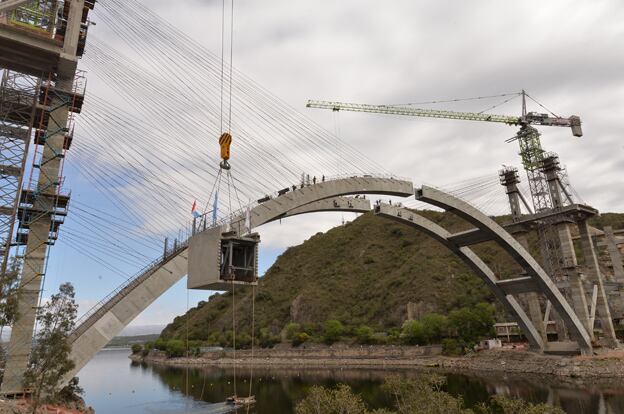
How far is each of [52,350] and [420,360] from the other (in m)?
49.3

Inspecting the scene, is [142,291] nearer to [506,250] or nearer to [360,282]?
[506,250]

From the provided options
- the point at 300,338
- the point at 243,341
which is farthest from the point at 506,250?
the point at 243,341

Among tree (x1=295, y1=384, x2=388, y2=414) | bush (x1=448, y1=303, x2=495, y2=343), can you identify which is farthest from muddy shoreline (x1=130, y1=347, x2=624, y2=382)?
tree (x1=295, y1=384, x2=388, y2=414)

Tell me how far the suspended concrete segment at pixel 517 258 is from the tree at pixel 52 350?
2948 cm

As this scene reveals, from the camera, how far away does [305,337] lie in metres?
79.7

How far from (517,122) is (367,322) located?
4782 centimetres

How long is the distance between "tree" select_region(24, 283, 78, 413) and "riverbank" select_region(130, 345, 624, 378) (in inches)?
339

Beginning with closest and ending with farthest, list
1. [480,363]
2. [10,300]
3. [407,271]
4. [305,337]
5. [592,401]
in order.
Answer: [10,300], [592,401], [480,363], [305,337], [407,271]

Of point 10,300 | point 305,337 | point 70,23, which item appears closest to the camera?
point 10,300

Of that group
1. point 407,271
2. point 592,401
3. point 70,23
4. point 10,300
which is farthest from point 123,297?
point 407,271

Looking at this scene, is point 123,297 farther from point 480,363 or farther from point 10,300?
point 480,363

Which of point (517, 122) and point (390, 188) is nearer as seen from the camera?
point (390, 188)

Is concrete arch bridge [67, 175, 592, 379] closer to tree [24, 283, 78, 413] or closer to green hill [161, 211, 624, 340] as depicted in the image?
tree [24, 283, 78, 413]

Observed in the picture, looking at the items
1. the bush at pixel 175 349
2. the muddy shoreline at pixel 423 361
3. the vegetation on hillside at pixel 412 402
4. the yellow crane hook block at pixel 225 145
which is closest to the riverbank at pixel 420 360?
the muddy shoreline at pixel 423 361
